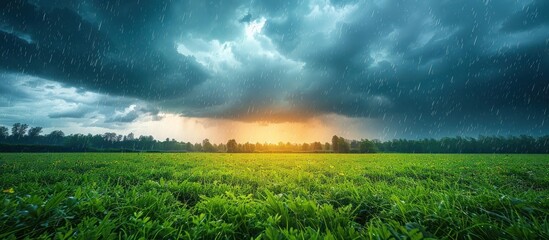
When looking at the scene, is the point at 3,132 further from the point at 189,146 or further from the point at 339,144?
the point at 339,144

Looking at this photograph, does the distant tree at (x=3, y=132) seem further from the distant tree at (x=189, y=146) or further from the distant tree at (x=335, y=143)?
the distant tree at (x=335, y=143)

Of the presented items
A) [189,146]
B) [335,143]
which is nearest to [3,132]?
[189,146]

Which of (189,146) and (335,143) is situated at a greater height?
(335,143)

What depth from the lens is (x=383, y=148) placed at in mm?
120625

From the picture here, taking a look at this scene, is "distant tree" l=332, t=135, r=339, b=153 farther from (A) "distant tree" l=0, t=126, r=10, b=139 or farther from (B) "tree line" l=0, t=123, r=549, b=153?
(A) "distant tree" l=0, t=126, r=10, b=139

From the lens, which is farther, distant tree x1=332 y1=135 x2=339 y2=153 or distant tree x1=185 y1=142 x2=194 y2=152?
distant tree x1=185 y1=142 x2=194 y2=152

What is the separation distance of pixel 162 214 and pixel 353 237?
7.15 ft

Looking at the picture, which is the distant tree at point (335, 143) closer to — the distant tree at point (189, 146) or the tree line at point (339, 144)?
the tree line at point (339, 144)

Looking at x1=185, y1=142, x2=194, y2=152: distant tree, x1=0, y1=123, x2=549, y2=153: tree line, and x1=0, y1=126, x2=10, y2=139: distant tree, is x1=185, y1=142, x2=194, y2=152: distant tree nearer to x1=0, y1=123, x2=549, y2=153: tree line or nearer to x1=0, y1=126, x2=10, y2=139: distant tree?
x1=0, y1=123, x2=549, y2=153: tree line

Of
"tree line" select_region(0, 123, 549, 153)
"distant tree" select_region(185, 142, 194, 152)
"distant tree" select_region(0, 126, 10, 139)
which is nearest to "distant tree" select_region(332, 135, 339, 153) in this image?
"tree line" select_region(0, 123, 549, 153)

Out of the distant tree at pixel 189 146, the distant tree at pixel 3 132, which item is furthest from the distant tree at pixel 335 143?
the distant tree at pixel 3 132

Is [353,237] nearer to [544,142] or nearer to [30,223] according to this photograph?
[30,223]

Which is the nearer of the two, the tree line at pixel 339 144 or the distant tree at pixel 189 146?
the tree line at pixel 339 144

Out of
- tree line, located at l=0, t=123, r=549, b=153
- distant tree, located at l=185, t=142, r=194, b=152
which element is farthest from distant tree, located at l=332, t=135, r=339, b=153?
distant tree, located at l=185, t=142, r=194, b=152
